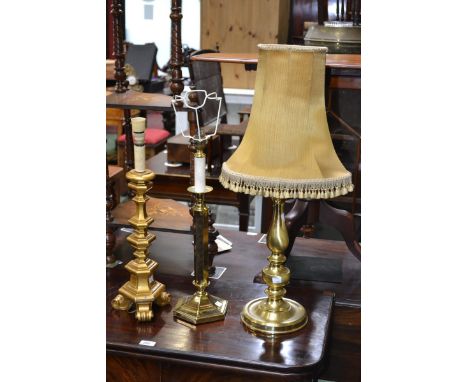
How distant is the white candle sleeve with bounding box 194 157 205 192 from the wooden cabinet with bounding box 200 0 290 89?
3.19 metres

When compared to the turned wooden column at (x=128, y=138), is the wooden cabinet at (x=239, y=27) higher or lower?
higher

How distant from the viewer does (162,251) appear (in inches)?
92.2

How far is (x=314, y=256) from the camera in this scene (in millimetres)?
2326

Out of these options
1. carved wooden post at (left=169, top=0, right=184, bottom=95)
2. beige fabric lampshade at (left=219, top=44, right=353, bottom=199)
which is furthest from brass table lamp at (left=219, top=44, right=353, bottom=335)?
carved wooden post at (left=169, top=0, right=184, bottom=95)

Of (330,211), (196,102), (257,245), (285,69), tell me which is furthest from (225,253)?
(285,69)

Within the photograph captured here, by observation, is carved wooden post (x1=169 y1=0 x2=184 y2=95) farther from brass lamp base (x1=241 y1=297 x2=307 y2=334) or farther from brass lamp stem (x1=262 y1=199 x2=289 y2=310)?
brass lamp base (x1=241 y1=297 x2=307 y2=334)

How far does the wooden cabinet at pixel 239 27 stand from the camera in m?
4.79

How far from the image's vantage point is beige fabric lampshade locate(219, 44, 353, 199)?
1.52m

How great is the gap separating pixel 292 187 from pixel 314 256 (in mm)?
838

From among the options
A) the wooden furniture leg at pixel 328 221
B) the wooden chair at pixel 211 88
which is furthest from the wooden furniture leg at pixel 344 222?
the wooden chair at pixel 211 88

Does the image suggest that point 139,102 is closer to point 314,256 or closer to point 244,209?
point 314,256

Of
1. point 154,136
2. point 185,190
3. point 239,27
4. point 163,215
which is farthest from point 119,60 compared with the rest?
point 239,27

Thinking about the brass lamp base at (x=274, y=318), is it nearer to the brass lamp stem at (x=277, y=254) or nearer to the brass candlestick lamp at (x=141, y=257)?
the brass lamp stem at (x=277, y=254)

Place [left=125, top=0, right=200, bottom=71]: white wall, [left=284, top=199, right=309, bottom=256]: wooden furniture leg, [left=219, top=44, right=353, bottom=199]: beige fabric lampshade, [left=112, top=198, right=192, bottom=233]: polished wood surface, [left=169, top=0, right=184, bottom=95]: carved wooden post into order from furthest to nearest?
[left=125, top=0, right=200, bottom=71]: white wall → [left=284, top=199, right=309, bottom=256]: wooden furniture leg → [left=112, top=198, right=192, bottom=233]: polished wood surface → [left=169, top=0, right=184, bottom=95]: carved wooden post → [left=219, top=44, right=353, bottom=199]: beige fabric lampshade
